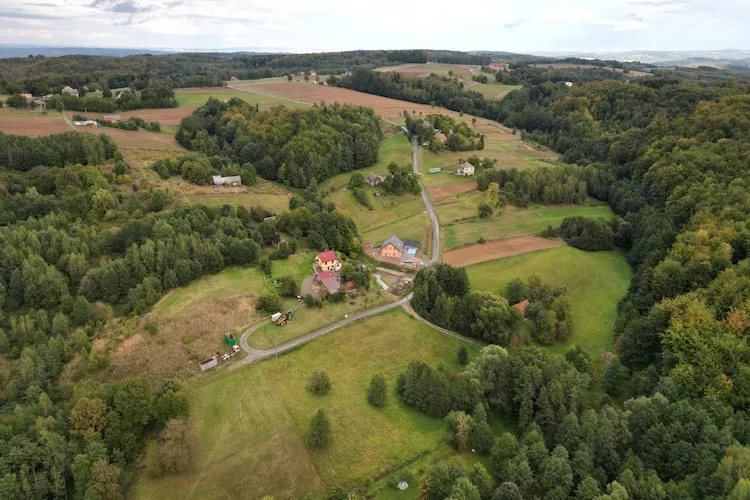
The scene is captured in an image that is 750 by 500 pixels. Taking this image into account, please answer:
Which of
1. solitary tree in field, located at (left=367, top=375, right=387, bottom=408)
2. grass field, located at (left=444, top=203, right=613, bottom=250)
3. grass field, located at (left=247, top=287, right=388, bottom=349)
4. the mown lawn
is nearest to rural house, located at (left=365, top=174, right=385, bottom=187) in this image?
grass field, located at (left=444, top=203, right=613, bottom=250)

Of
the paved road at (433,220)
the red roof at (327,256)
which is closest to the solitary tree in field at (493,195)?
the paved road at (433,220)

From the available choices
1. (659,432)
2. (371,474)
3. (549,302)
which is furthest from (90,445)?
(549,302)

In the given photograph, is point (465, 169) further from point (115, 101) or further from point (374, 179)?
point (115, 101)

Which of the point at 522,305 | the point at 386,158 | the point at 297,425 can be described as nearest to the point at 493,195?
the point at 386,158

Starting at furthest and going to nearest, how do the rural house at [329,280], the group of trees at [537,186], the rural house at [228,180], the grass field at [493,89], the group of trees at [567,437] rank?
the grass field at [493,89]
the group of trees at [537,186]
the rural house at [228,180]
the rural house at [329,280]
the group of trees at [567,437]

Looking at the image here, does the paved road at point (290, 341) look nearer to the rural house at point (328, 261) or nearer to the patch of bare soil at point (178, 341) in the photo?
the patch of bare soil at point (178, 341)

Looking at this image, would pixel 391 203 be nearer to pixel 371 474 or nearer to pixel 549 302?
pixel 549 302

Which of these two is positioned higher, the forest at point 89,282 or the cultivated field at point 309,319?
the forest at point 89,282
